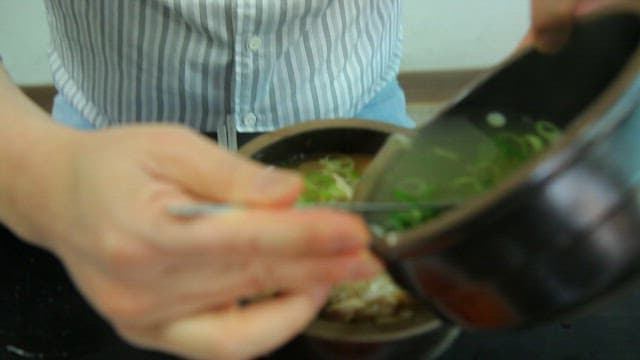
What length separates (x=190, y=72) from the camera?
32.8 inches

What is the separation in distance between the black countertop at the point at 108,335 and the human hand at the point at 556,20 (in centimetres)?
22

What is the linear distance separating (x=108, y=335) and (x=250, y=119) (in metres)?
0.30

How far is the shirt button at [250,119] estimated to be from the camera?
34.3 inches

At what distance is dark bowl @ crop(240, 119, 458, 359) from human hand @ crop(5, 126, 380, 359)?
69 mm

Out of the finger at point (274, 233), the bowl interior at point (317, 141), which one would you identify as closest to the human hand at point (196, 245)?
the finger at point (274, 233)

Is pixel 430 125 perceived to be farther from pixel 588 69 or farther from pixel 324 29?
pixel 324 29

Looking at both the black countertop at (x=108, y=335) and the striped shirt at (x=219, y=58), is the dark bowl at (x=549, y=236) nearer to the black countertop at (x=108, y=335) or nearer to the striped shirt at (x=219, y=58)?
the black countertop at (x=108, y=335)

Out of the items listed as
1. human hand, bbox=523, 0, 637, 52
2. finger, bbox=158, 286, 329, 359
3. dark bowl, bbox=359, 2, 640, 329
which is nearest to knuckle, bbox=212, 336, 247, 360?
finger, bbox=158, 286, 329, 359

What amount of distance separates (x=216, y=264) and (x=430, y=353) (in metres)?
0.23

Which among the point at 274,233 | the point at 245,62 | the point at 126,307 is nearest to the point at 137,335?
the point at 126,307

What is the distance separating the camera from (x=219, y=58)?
0.82 meters

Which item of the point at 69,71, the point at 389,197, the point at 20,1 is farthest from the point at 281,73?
the point at 20,1

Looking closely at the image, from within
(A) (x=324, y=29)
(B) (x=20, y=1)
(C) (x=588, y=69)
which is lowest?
(B) (x=20, y=1)

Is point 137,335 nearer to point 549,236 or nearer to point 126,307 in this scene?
point 126,307
